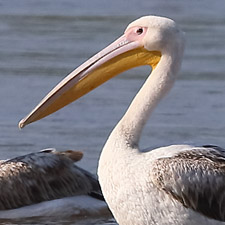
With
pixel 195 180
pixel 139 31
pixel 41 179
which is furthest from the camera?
pixel 41 179

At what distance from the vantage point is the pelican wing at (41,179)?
844 centimetres

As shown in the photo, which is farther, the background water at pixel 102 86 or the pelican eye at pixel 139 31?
the background water at pixel 102 86

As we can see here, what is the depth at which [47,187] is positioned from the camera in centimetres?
858

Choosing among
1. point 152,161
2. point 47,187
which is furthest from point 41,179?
point 152,161

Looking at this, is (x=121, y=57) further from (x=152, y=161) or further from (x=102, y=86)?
(x=102, y=86)

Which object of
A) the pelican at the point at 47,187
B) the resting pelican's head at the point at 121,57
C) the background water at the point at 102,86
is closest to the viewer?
the resting pelican's head at the point at 121,57

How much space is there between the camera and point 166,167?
6059 millimetres

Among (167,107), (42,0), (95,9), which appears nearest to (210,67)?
(167,107)

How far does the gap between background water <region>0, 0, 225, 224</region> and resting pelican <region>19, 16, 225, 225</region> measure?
223cm

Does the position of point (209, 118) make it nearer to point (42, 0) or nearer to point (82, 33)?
point (82, 33)

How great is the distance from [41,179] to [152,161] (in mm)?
2543

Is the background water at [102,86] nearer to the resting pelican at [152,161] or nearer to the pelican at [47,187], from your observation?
the pelican at [47,187]

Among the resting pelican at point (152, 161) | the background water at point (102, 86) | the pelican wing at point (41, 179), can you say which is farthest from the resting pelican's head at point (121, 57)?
the background water at point (102, 86)

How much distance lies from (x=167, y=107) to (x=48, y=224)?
2.86 m
